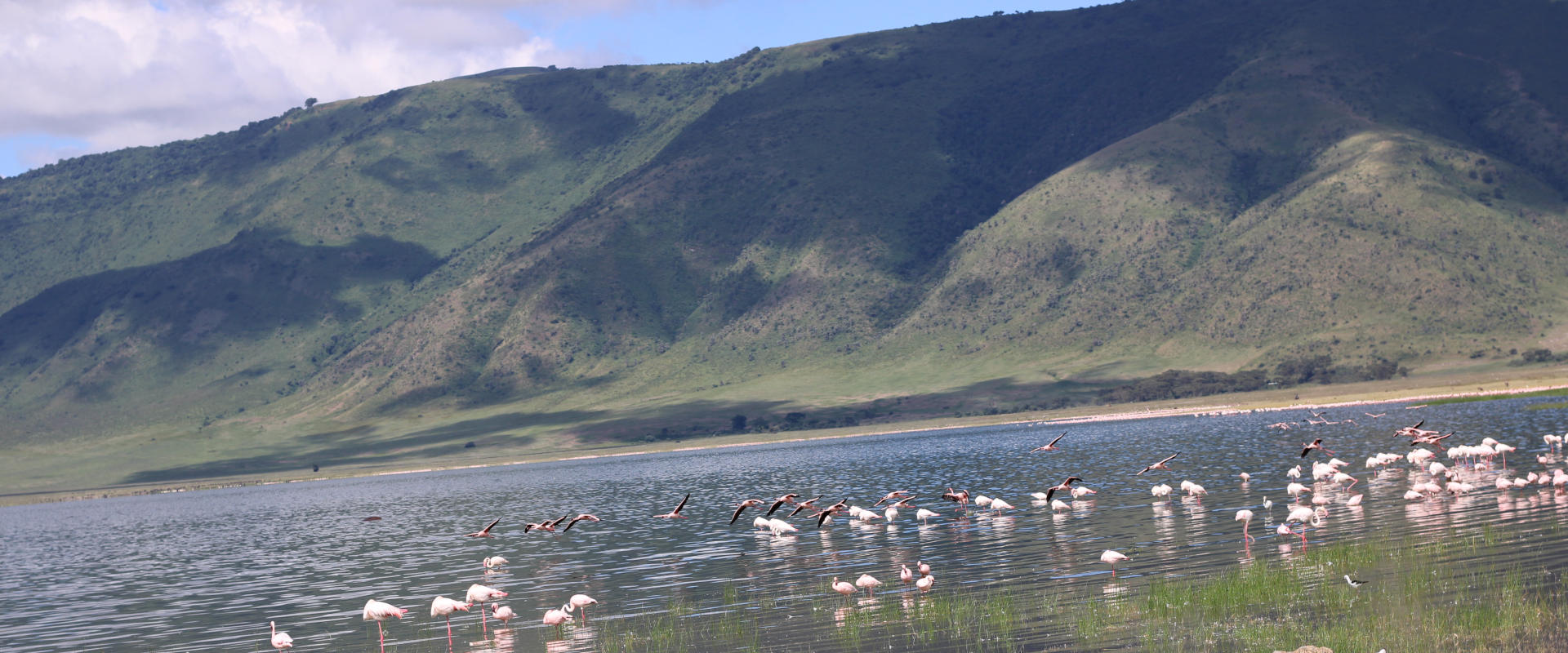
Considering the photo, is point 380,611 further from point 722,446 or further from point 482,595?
point 722,446

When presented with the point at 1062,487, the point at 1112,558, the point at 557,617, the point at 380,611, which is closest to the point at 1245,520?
the point at 1112,558

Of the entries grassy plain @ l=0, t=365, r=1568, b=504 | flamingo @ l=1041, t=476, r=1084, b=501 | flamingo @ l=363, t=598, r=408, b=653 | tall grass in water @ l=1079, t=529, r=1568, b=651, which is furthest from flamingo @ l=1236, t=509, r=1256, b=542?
grassy plain @ l=0, t=365, r=1568, b=504

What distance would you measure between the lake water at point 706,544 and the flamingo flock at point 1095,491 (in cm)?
46

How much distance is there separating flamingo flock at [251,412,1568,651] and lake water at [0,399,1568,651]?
458 mm

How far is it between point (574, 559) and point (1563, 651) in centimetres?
3485

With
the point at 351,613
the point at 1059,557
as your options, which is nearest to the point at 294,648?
the point at 351,613

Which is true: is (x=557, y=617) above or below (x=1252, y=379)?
above

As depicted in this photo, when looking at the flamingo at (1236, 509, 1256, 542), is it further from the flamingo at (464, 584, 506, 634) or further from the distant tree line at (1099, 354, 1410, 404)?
the distant tree line at (1099, 354, 1410, 404)

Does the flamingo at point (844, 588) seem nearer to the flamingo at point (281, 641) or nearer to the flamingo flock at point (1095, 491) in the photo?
the flamingo flock at point (1095, 491)

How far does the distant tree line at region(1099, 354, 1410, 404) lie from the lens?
154625 millimetres

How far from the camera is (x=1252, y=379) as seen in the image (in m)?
160

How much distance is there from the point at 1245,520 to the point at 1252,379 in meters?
125

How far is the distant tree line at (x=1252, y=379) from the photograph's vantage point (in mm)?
154625

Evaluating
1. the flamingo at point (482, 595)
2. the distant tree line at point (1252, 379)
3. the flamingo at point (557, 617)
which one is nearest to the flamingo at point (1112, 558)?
the flamingo at point (557, 617)
